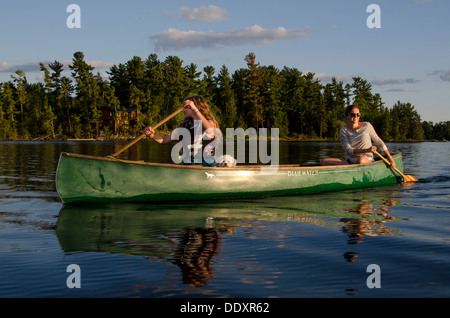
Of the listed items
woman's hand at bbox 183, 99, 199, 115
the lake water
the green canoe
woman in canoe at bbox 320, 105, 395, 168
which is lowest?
the lake water

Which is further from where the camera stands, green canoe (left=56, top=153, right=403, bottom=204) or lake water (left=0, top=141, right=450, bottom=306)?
green canoe (left=56, top=153, right=403, bottom=204)

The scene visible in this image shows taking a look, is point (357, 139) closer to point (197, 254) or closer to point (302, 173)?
point (302, 173)

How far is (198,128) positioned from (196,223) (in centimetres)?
200

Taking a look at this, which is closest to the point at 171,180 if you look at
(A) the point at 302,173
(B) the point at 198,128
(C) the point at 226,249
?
(B) the point at 198,128

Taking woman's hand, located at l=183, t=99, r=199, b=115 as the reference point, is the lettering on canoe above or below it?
below

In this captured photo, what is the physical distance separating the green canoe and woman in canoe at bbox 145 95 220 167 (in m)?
0.35

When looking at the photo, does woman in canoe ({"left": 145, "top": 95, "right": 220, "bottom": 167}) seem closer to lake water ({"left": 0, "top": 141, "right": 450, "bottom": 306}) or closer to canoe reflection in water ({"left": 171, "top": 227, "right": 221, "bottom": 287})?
lake water ({"left": 0, "top": 141, "right": 450, "bottom": 306})

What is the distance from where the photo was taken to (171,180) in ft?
24.4

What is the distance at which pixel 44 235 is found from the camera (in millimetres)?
5102

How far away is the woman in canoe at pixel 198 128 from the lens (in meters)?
7.25

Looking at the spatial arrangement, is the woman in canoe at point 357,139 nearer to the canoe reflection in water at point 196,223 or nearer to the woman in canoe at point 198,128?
the canoe reflection in water at point 196,223

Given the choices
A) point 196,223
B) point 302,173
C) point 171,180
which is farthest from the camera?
point 302,173

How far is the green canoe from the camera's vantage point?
697 cm

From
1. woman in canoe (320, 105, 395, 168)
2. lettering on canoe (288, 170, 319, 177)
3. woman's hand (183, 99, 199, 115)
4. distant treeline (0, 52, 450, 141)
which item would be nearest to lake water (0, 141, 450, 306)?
lettering on canoe (288, 170, 319, 177)
